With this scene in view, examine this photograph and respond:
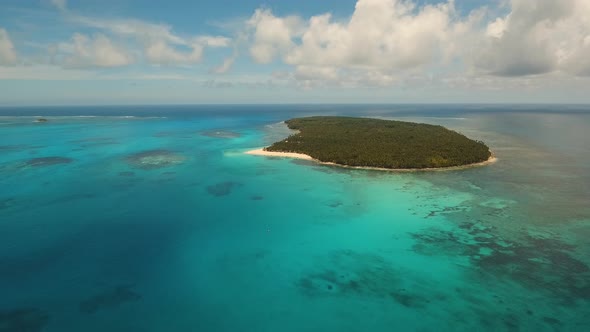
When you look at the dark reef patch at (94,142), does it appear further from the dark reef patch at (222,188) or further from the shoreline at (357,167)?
the dark reef patch at (222,188)

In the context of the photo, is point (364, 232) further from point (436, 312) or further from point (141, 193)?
point (141, 193)

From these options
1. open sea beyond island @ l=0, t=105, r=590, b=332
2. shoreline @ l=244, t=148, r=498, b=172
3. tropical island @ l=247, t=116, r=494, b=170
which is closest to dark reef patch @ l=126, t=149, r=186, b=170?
open sea beyond island @ l=0, t=105, r=590, b=332

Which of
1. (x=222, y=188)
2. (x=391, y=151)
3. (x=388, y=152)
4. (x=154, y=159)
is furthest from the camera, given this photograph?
(x=154, y=159)

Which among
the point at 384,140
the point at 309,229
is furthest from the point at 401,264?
the point at 384,140

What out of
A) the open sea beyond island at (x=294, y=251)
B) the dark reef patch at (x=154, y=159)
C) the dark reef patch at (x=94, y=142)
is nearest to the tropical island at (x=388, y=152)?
the open sea beyond island at (x=294, y=251)

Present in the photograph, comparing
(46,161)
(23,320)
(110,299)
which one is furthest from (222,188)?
(46,161)

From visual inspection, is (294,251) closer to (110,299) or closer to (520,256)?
(110,299)
